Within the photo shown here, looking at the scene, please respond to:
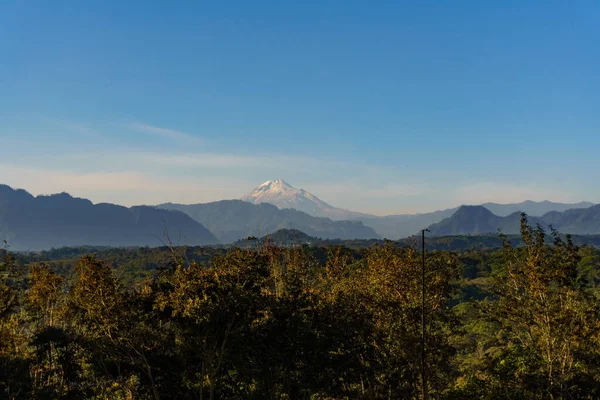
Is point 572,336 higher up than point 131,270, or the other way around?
point 572,336

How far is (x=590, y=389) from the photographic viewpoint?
1505cm

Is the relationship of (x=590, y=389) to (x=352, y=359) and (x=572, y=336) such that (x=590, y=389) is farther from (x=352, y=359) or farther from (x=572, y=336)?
(x=352, y=359)

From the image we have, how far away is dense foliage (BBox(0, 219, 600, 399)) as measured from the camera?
14.2 meters

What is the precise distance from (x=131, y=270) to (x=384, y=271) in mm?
120610

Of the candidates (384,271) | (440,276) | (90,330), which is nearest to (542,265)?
(440,276)

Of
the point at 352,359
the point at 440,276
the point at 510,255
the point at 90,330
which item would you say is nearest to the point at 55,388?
the point at 90,330

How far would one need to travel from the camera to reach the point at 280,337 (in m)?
15.5

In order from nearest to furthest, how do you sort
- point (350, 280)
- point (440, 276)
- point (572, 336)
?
point (572, 336), point (440, 276), point (350, 280)

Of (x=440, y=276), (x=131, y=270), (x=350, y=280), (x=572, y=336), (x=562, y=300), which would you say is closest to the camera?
(x=572, y=336)

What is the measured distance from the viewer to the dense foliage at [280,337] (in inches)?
558

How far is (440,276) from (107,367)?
12414mm

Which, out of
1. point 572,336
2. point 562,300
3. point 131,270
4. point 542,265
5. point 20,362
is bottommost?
point 131,270

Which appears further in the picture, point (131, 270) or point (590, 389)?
point (131, 270)

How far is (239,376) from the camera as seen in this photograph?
15641 mm
